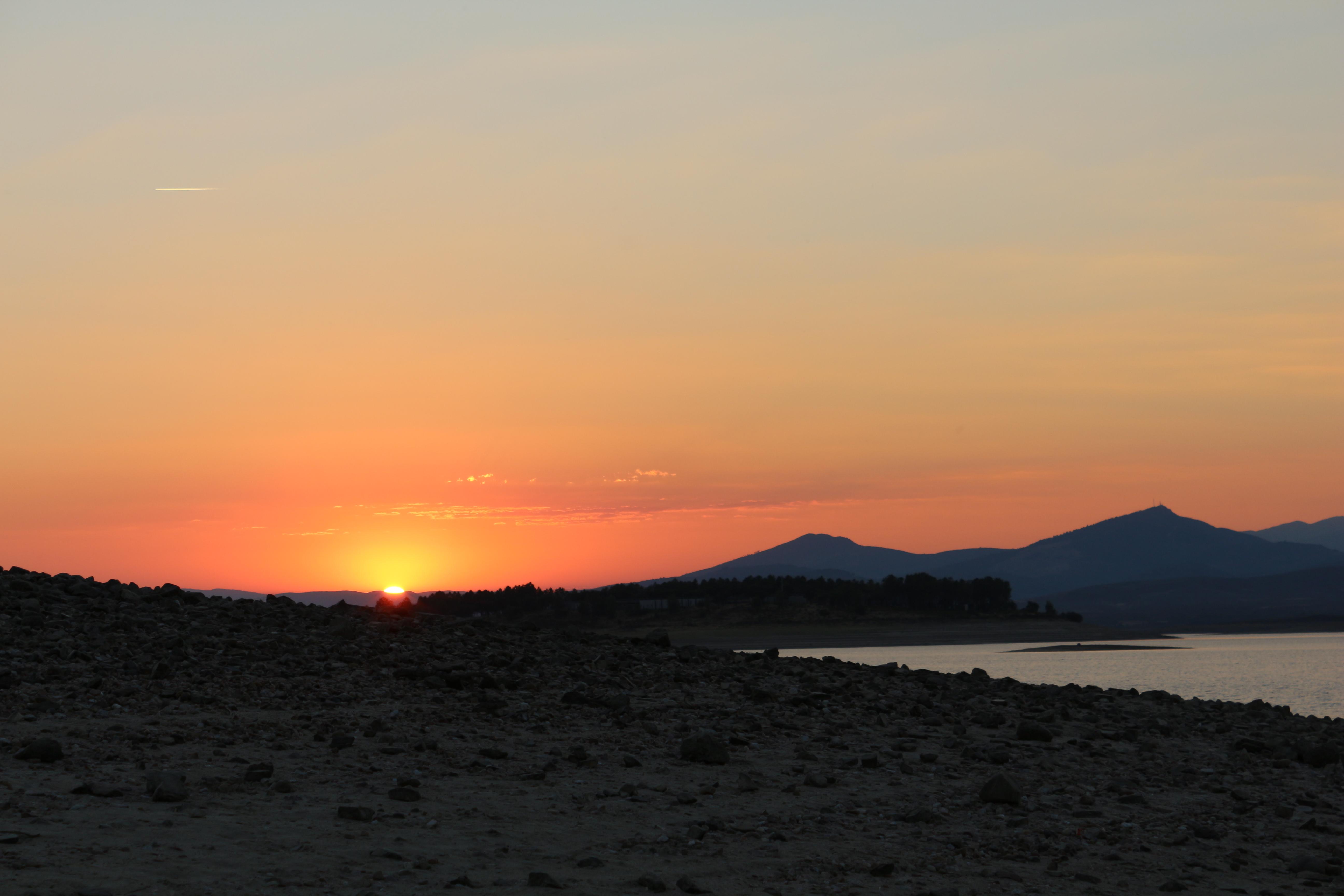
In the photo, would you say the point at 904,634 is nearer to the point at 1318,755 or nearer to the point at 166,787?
the point at 1318,755

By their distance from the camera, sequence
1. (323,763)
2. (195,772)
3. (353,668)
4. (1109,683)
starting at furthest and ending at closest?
(1109,683), (353,668), (323,763), (195,772)

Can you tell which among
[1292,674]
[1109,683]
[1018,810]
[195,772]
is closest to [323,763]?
[195,772]

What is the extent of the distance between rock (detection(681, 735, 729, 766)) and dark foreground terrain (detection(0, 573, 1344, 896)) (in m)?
0.04

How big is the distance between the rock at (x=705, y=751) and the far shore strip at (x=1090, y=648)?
101 meters

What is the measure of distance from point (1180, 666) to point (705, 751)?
77.8 metres

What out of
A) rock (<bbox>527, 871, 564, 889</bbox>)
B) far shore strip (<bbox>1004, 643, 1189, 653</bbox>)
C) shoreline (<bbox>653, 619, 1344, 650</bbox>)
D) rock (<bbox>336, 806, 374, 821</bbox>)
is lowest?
far shore strip (<bbox>1004, 643, 1189, 653</bbox>)

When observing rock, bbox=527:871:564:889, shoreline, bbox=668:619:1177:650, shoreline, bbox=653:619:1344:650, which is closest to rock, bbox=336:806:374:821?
rock, bbox=527:871:564:889

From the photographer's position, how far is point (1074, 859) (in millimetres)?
12078

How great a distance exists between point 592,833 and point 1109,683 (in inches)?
2080

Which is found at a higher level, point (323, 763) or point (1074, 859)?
point (323, 763)

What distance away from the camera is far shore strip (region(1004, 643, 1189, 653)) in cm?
11512

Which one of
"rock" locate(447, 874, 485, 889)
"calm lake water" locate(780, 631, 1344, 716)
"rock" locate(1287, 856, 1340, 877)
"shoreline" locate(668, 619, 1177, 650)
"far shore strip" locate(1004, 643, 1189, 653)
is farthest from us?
"shoreline" locate(668, 619, 1177, 650)

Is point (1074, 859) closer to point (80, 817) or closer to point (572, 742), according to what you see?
point (572, 742)

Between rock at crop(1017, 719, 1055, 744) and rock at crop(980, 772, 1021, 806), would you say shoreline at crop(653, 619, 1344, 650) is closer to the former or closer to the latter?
Result: rock at crop(1017, 719, 1055, 744)
